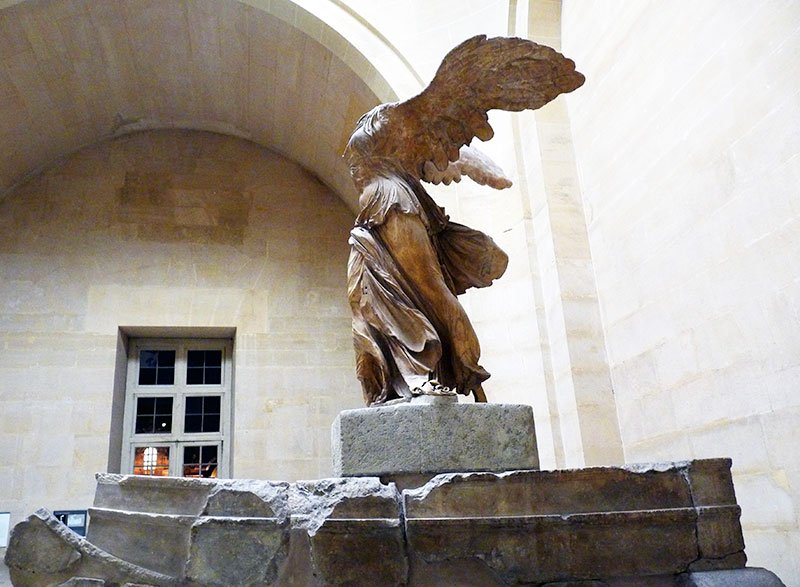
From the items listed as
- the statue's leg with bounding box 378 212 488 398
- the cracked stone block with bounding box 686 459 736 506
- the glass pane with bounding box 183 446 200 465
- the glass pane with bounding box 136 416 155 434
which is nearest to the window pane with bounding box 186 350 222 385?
the glass pane with bounding box 136 416 155 434

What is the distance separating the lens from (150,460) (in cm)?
678

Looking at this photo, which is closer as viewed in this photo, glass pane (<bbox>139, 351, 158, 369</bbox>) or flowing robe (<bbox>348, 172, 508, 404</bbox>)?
flowing robe (<bbox>348, 172, 508, 404</bbox>)

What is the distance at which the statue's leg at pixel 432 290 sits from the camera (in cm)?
254

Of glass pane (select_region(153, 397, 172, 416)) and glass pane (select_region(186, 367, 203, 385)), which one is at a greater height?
glass pane (select_region(186, 367, 203, 385))

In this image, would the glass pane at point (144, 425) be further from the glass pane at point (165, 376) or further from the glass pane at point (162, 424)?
the glass pane at point (165, 376)

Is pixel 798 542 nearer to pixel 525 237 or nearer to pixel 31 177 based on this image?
pixel 525 237

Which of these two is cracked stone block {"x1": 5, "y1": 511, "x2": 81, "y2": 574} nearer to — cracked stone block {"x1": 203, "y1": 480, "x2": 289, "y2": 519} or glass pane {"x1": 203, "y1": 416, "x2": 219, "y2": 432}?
cracked stone block {"x1": 203, "y1": 480, "x2": 289, "y2": 519}

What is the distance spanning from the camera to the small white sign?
18.3 ft

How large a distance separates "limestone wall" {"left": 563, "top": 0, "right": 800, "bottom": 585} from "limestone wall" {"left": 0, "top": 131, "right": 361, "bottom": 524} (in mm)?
3552

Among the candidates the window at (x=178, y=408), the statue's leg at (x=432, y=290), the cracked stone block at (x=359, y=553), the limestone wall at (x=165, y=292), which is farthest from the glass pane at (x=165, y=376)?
the cracked stone block at (x=359, y=553)

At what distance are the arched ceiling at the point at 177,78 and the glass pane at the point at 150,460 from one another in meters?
3.28

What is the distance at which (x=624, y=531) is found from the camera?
2.01 m

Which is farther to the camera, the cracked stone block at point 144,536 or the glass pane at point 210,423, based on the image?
the glass pane at point 210,423

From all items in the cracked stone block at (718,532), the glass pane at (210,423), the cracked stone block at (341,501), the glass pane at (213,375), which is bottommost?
the cracked stone block at (718,532)
